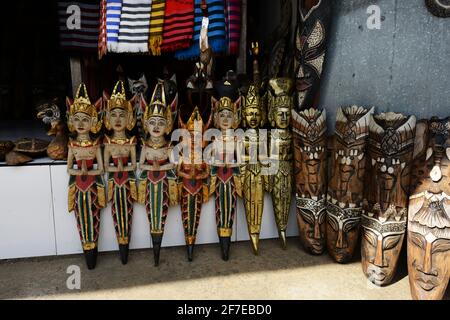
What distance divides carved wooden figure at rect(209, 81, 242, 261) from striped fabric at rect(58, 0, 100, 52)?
5.24 ft

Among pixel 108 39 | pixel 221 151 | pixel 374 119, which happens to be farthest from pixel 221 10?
pixel 374 119

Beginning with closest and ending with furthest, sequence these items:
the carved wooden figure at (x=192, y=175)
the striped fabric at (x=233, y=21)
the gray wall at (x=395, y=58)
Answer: the gray wall at (x=395, y=58)
the carved wooden figure at (x=192, y=175)
the striped fabric at (x=233, y=21)

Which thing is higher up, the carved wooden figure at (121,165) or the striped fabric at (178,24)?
the striped fabric at (178,24)

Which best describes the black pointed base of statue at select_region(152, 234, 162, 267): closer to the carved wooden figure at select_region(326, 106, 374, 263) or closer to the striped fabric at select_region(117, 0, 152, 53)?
the carved wooden figure at select_region(326, 106, 374, 263)

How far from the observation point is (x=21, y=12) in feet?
16.6

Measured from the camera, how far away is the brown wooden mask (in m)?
2.75

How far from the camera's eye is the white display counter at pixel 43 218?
104 inches

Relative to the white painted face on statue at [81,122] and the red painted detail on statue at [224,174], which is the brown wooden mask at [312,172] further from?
the white painted face on statue at [81,122]

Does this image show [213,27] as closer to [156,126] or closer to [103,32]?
[103,32]

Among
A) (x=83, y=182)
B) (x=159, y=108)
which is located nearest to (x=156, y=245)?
(x=83, y=182)

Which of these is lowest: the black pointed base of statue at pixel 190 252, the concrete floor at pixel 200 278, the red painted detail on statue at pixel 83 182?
the concrete floor at pixel 200 278

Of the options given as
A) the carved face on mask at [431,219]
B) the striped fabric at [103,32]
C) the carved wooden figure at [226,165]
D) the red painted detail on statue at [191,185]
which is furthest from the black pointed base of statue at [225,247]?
the striped fabric at [103,32]

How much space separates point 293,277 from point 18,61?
198 inches

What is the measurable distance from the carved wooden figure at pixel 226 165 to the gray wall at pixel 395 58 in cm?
94
